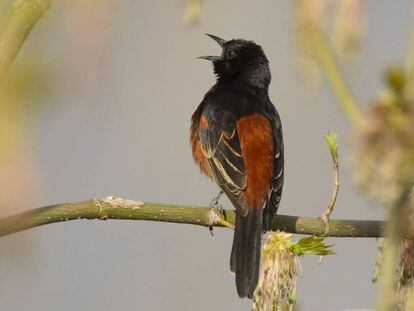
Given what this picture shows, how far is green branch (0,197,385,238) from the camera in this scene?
7.61 feet

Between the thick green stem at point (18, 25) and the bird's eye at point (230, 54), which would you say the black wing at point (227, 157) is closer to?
the bird's eye at point (230, 54)

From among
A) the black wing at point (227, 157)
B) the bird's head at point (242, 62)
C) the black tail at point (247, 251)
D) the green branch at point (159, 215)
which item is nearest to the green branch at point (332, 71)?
the green branch at point (159, 215)

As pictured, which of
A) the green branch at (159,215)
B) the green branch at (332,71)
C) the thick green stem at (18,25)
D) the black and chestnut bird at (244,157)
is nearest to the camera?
the green branch at (332,71)

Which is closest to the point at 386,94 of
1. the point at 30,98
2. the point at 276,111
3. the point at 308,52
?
the point at 308,52

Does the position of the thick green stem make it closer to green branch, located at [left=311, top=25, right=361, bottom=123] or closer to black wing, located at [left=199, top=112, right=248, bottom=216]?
green branch, located at [left=311, top=25, right=361, bottom=123]

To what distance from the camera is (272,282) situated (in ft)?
6.41

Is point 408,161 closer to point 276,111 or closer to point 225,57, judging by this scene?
point 276,111

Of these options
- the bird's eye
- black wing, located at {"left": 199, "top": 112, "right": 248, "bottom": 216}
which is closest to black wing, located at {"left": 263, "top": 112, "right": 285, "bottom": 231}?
black wing, located at {"left": 199, "top": 112, "right": 248, "bottom": 216}

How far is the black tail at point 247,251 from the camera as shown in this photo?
305 cm

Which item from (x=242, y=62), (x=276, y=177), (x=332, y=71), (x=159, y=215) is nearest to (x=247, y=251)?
(x=276, y=177)

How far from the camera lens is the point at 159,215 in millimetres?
2551

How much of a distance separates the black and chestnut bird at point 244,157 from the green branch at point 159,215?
39 centimetres

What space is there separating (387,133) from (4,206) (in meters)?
0.64

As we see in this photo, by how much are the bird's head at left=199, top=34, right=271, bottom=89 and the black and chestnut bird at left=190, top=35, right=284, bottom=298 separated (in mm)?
156
